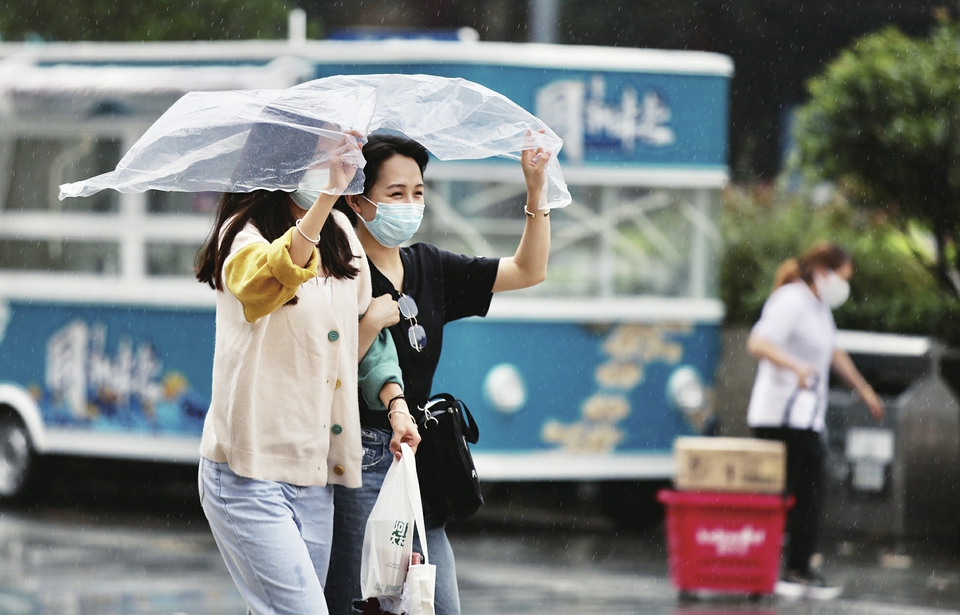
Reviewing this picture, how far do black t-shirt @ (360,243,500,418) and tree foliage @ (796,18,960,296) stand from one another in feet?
24.7

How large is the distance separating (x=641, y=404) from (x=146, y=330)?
3275 mm

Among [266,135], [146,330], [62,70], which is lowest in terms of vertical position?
[146,330]

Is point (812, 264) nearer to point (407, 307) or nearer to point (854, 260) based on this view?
point (407, 307)

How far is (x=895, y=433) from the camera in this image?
9.77 meters

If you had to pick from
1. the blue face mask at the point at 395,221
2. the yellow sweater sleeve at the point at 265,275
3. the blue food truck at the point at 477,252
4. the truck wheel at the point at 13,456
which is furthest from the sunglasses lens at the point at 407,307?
the truck wheel at the point at 13,456

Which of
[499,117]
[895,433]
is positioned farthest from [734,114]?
[499,117]

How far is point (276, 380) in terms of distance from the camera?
366 centimetres

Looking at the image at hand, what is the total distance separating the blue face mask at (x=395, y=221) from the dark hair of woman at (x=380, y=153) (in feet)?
0.23

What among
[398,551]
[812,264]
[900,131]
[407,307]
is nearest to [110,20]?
[900,131]

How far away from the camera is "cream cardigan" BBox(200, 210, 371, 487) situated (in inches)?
143

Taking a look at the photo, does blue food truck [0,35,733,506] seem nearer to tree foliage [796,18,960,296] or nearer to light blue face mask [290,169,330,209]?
tree foliage [796,18,960,296]

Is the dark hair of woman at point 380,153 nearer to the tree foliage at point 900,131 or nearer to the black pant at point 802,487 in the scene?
the black pant at point 802,487

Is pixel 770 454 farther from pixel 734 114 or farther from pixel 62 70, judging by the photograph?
pixel 734 114

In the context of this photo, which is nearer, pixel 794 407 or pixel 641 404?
pixel 794 407
